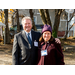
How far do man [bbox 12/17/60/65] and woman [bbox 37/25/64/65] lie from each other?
0.65 feet

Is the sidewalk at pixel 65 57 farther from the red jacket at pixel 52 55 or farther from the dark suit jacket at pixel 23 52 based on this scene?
the red jacket at pixel 52 55

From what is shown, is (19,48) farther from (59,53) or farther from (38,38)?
(59,53)

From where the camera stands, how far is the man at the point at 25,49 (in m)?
2.38

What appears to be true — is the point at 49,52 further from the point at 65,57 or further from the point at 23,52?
the point at 65,57

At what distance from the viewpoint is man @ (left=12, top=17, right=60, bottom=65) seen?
238cm

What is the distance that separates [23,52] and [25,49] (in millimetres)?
94

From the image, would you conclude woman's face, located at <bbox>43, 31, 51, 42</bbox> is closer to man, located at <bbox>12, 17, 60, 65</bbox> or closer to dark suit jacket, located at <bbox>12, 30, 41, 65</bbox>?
man, located at <bbox>12, 17, 60, 65</bbox>

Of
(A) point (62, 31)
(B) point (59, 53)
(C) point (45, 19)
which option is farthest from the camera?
(A) point (62, 31)

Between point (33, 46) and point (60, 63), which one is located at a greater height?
point (33, 46)

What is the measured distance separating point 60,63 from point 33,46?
0.75 m

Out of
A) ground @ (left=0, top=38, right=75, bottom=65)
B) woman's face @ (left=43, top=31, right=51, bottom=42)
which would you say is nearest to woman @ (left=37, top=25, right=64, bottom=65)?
woman's face @ (left=43, top=31, right=51, bottom=42)

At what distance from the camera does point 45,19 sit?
32.2ft

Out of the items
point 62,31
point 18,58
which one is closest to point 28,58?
point 18,58

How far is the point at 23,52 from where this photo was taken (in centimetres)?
237
